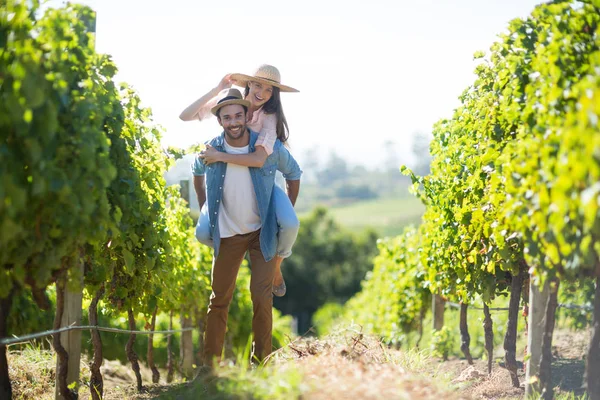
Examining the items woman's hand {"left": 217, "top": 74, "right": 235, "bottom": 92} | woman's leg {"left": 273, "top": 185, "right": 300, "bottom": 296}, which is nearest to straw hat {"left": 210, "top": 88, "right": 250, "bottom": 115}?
woman's hand {"left": 217, "top": 74, "right": 235, "bottom": 92}

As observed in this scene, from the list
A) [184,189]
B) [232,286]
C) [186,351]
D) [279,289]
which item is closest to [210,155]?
[232,286]

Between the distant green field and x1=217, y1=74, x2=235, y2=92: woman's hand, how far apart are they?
7832 centimetres

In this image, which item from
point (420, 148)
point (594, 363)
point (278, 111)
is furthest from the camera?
point (420, 148)

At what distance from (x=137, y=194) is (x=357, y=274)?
36.9 metres

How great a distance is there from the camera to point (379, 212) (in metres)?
99.2

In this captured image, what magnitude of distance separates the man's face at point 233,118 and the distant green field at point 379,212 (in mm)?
78804

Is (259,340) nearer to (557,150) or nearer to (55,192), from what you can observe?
(55,192)

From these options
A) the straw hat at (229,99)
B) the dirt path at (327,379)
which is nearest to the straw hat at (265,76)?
the straw hat at (229,99)

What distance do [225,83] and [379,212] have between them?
94589 mm

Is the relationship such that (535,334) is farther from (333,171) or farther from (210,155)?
(333,171)

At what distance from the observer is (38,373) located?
217 inches

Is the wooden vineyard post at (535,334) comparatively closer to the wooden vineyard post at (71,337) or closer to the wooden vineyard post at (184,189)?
the wooden vineyard post at (71,337)

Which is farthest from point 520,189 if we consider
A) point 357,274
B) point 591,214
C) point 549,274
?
point 357,274

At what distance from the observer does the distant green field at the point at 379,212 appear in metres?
89.0
